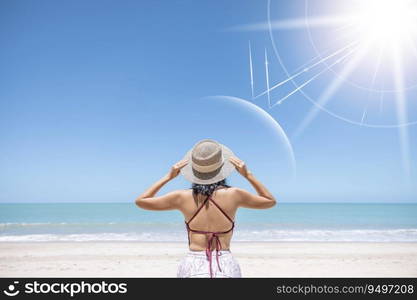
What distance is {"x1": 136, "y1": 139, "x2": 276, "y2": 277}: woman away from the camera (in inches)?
106

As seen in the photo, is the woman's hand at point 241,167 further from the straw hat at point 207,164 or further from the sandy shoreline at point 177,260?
the sandy shoreline at point 177,260

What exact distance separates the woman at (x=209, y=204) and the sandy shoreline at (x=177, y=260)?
284 inches

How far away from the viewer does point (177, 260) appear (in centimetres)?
1160

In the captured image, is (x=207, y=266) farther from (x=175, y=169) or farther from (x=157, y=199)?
(x=175, y=169)

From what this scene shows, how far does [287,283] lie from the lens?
11.3ft

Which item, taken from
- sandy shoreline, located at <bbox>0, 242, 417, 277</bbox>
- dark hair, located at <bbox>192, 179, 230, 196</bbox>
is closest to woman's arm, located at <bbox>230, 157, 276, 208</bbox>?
dark hair, located at <bbox>192, 179, 230, 196</bbox>

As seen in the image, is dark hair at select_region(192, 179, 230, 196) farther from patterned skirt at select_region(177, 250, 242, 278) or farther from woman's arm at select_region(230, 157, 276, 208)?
patterned skirt at select_region(177, 250, 242, 278)

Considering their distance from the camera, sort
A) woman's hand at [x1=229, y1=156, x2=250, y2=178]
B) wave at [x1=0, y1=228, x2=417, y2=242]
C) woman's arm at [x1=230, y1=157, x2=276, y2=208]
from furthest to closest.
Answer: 1. wave at [x1=0, y1=228, x2=417, y2=242]
2. woman's hand at [x1=229, y1=156, x2=250, y2=178]
3. woman's arm at [x1=230, y1=157, x2=276, y2=208]

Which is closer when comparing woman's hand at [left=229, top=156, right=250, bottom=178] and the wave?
woman's hand at [left=229, top=156, right=250, bottom=178]


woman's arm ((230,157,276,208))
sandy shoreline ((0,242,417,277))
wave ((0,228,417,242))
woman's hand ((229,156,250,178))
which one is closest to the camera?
woman's arm ((230,157,276,208))

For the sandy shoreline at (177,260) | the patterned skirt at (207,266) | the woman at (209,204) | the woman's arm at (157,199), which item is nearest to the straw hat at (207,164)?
the woman at (209,204)

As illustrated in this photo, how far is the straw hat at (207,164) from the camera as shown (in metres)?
2.73

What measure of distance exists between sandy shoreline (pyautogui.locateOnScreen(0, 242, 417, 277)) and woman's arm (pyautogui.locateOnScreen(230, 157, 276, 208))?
24.1 feet

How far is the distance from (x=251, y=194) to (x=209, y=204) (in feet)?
0.92
